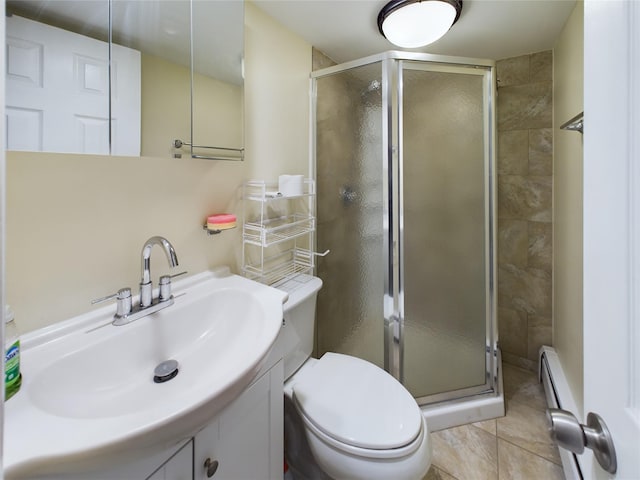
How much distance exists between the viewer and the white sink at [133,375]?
45 cm

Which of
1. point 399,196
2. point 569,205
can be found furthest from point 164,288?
point 569,205

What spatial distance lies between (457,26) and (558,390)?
1943 mm

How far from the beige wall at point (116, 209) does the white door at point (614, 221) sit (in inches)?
40.9

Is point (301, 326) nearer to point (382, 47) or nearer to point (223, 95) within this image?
point (223, 95)

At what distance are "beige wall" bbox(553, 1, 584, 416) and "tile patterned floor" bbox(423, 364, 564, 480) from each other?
32 cm

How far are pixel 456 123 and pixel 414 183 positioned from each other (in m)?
0.39

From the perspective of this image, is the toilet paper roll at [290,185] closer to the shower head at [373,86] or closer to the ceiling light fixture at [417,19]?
the shower head at [373,86]

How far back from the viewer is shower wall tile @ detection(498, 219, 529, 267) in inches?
76.6

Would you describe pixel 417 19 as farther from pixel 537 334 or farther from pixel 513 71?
pixel 537 334

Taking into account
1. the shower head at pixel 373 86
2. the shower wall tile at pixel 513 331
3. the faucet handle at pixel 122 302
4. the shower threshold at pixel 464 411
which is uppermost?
the shower head at pixel 373 86

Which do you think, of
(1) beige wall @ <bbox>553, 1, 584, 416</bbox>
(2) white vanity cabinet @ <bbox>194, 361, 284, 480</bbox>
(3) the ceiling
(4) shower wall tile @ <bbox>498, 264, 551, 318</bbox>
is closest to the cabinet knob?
(2) white vanity cabinet @ <bbox>194, 361, 284, 480</bbox>

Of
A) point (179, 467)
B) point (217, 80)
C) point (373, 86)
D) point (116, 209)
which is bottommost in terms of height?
point (179, 467)

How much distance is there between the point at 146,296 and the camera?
2.91ft

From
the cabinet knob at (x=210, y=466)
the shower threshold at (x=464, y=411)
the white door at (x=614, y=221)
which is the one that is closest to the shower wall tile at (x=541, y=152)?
the shower threshold at (x=464, y=411)
